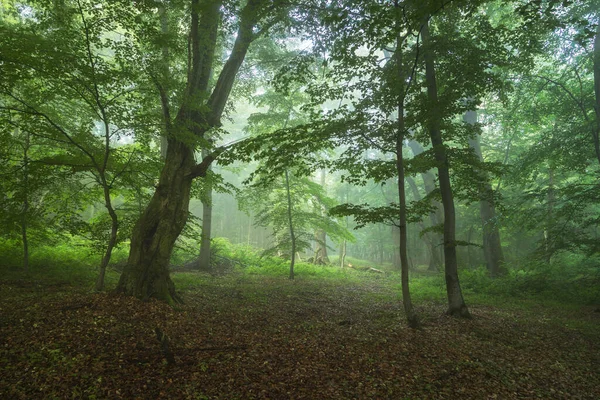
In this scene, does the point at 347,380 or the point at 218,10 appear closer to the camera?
the point at 347,380

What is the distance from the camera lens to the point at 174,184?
757cm

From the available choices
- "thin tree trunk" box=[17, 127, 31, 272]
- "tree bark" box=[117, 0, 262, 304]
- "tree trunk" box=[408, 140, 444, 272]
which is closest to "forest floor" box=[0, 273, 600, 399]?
"tree bark" box=[117, 0, 262, 304]

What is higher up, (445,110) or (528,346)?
(445,110)

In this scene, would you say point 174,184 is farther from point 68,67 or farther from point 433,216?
point 433,216

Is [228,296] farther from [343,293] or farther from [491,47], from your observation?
[491,47]

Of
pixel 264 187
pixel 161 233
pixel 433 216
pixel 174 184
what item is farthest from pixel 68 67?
pixel 433 216

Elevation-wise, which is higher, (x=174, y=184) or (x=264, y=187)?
(x=264, y=187)

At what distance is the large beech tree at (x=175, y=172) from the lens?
6.74 m

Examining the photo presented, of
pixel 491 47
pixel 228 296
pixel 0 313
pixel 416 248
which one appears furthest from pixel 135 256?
pixel 416 248

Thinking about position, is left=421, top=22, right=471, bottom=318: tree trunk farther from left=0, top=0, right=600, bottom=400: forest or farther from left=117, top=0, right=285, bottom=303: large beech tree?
left=117, top=0, right=285, bottom=303: large beech tree

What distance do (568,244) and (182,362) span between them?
11397 mm

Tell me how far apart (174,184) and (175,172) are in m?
0.32

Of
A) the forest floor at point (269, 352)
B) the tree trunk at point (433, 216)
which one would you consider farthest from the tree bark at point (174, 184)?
the tree trunk at point (433, 216)

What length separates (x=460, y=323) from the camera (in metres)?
7.19
